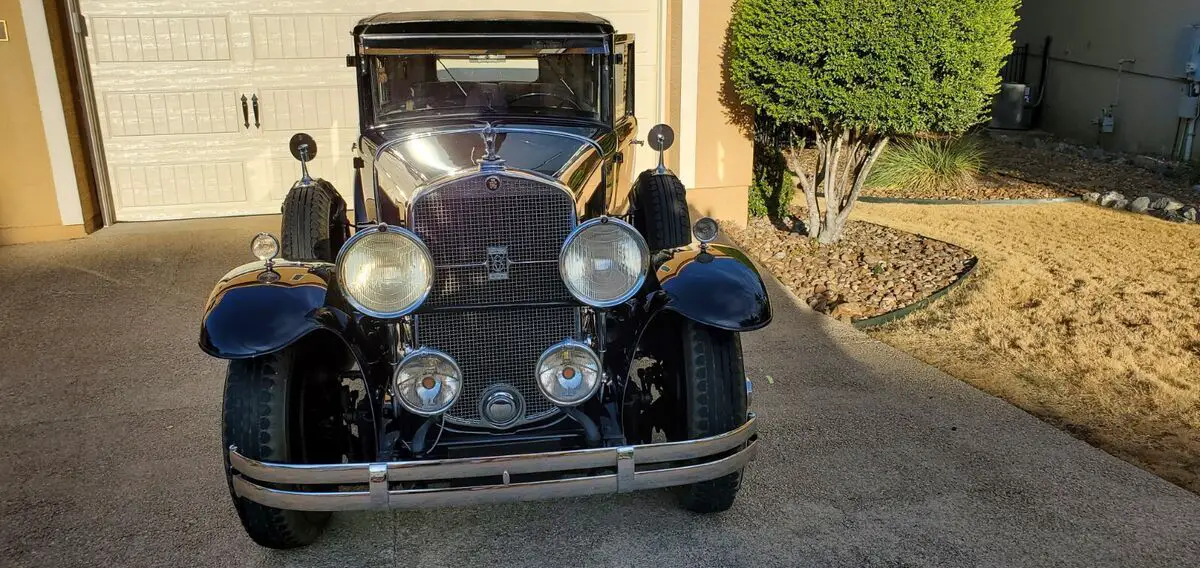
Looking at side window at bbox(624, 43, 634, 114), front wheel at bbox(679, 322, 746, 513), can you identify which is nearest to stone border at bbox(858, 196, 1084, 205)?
side window at bbox(624, 43, 634, 114)

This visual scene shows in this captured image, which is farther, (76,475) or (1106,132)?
(1106,132)

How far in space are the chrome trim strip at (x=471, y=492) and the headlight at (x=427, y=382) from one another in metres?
0.28

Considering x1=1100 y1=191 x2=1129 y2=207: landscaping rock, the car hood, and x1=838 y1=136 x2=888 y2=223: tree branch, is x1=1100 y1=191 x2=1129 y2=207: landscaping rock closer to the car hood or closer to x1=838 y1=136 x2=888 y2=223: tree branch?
x1=838 y1=136 x2=888 y2=223: tree branch

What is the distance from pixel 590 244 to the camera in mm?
2916

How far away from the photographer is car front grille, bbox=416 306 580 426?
3090 mm

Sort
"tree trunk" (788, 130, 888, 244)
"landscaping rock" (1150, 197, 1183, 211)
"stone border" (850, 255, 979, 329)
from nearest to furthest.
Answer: "stone border" (850, 255, 979, 329) < "tree trunk" (788, 130, 888, 244) < "landscaping rock" (1150, 197, 1183, 211)

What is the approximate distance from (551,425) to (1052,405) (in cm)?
271

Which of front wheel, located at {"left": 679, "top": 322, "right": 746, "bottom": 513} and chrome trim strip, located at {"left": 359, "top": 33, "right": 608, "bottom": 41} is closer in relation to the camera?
front wheel, located at {"left": 679, "top": 322, "right": 746, "bottom": 513}

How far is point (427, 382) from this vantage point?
9.64ft

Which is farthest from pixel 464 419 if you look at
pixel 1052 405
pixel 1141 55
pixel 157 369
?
pixel 1141 55

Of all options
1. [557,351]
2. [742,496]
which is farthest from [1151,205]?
[557,351]

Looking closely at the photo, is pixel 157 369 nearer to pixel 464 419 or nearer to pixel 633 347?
pixel 464 419

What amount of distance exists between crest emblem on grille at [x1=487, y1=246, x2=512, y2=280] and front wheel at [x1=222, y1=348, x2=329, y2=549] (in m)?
0.74

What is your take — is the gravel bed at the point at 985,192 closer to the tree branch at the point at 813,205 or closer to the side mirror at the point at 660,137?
the tree branch at the point at 813,205
